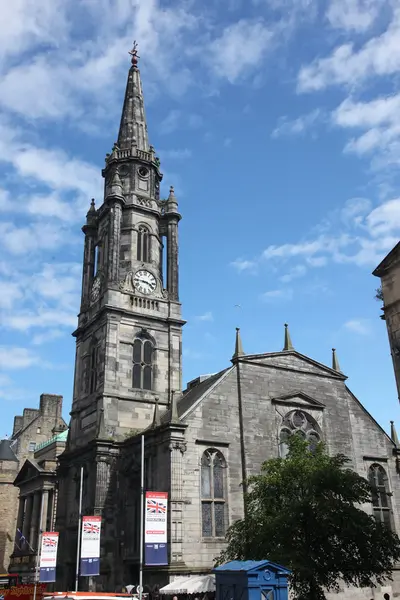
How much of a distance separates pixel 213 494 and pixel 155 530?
20.7 ft

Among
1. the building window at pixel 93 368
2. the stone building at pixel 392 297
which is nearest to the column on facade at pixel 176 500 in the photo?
the building window at pixel 93 368

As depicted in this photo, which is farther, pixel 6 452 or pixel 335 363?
pixel 6 452

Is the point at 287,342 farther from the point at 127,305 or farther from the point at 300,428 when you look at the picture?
the point at 127,305

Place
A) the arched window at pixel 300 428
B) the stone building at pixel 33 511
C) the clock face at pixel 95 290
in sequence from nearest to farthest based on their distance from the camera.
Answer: the arched window at pixel 300 428 → the clock face at pixel 95 290 → the stone building at pixel 33 511

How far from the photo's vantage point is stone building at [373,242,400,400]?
19266 millimetres

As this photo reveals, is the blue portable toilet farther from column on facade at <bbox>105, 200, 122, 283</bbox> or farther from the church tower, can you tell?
column on facade at <bbox>105, 200, 122, 283</bbox>

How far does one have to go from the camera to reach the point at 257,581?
628 inches

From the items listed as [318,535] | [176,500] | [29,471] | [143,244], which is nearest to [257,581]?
[318,535]

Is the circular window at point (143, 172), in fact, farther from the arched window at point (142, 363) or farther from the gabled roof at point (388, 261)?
the gabled roof at point (388, 261)

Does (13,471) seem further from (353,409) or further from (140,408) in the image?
(353,409)

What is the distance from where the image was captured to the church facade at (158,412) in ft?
108

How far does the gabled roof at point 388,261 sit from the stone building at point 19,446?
174 ft

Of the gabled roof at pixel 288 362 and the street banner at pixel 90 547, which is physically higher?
the gabled roof at pixel 288 362

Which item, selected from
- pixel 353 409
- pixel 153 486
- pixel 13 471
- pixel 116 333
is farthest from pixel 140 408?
pixel 13 471
